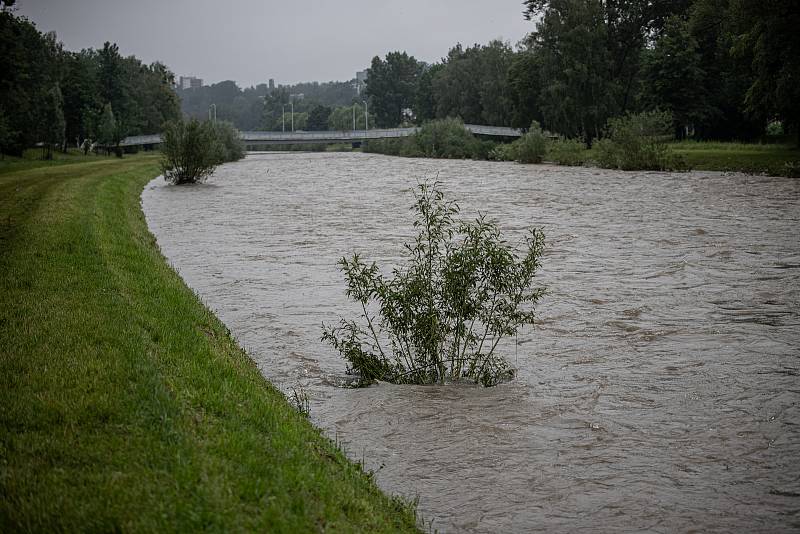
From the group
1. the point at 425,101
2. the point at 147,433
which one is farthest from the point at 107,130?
the point at 147,433

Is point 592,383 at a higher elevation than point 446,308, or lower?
lower

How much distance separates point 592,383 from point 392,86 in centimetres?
16428

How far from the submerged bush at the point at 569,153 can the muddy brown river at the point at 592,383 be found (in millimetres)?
34828

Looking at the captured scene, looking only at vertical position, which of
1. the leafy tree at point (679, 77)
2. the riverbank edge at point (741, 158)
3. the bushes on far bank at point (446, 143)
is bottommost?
the riverbank edge at point (741, 158)

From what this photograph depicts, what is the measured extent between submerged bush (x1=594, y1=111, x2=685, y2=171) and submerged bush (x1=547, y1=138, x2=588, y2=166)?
6.63 metres

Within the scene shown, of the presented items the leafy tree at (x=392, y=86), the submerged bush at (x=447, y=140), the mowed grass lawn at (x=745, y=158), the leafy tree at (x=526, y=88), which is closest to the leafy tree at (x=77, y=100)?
the submerged bush at (x=447, y=140)

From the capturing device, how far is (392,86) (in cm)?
16988

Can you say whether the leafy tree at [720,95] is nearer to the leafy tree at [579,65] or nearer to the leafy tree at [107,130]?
the leafy tree at [579,65]

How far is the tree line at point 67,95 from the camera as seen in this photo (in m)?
52.2

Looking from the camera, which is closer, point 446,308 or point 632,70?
point 446,308

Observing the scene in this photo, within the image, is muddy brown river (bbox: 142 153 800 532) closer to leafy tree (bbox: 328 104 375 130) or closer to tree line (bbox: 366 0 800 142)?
tree line (bbox: 366 0 800 142)

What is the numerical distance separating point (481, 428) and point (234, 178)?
5093cm

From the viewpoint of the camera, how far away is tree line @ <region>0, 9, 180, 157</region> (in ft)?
171

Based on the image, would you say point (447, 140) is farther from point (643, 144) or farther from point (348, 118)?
point (348, 118)
